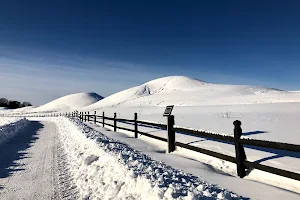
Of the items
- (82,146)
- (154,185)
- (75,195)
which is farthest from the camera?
(82,146)

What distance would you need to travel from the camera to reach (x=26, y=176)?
7539mm

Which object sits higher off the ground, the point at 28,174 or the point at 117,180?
the point at 117,180

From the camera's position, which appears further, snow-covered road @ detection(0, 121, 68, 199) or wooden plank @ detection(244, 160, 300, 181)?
snow-covered road @ detection(0, 121, 68, 199)

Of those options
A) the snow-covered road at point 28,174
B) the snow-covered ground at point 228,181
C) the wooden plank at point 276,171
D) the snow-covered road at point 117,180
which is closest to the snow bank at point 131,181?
the snow-covered road at point 117,180

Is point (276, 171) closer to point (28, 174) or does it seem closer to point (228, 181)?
point (228, 181)

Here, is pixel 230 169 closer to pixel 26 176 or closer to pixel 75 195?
pixel 75 195

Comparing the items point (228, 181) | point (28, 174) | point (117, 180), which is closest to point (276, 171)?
point (228, 181)

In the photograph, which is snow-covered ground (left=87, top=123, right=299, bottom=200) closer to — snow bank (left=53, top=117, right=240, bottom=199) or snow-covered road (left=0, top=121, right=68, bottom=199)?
snow bank (left=53, top=117, right=240, bottom=199)

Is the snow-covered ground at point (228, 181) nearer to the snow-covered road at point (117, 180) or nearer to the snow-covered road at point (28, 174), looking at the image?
the snow-covered road at point (117, 180)

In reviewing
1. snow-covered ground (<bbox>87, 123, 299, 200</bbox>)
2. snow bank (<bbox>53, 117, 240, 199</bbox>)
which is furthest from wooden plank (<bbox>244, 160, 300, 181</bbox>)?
snow bank (<bbox>53, 117, 240, 199</bbox>)

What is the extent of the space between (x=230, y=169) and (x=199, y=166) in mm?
878

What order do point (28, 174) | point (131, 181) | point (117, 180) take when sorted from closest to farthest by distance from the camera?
point (131, 181) < point (117, 180) < point (28, 174)

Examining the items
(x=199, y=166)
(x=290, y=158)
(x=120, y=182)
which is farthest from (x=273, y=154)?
(x=120, y=182)

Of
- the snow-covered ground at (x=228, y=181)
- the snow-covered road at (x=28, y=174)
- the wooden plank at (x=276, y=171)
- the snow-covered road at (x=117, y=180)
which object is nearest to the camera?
the snow-covered road at (x=117, y=180)
